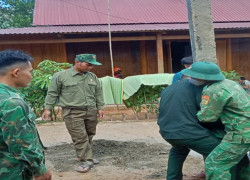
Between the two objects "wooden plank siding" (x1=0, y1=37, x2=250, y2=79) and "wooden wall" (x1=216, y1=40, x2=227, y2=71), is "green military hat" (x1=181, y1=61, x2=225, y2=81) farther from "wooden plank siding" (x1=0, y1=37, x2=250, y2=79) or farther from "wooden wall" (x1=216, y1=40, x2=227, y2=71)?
"wooden wall" (x1=216, y1=40, x2=227, y2=71)

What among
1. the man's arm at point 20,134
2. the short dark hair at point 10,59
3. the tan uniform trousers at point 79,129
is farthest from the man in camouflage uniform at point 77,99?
the man's arm at point 20,134

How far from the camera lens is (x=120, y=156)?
4.78 m

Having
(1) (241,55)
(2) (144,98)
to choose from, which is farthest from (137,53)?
(1) (241,55)

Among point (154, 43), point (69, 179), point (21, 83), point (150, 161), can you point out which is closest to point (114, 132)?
point (150, 161)

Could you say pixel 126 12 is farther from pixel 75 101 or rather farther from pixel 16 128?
pixel 16 128

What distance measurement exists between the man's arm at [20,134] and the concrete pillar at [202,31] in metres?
2.60

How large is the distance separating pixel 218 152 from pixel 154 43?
947 cm

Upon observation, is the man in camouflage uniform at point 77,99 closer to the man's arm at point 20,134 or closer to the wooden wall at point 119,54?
the man's arm at point 20,134

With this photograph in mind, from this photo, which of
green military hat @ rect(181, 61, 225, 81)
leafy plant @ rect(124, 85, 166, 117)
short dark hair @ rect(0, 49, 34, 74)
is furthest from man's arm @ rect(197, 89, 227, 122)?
leafy plant @ rect(124, 85, 166, 117)

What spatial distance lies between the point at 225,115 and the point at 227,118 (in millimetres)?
32

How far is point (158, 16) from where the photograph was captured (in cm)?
1209

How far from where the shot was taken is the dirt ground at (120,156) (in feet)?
13.0

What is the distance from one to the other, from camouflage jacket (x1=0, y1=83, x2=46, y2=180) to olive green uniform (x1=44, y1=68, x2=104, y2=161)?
2.24m

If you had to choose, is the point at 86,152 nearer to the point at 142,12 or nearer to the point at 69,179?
the point at 69,179
